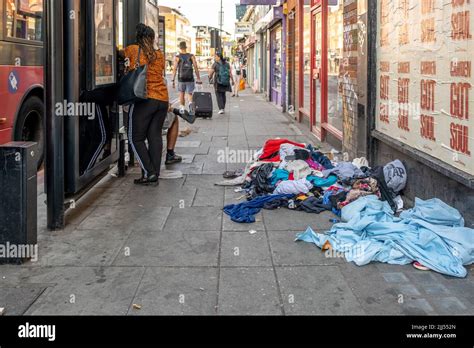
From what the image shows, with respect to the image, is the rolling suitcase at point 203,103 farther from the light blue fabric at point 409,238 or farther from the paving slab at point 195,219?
the light blue fabric at point 409,238

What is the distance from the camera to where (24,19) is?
7543mm

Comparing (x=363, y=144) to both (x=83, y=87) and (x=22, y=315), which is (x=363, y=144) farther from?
(x=22, y=315)

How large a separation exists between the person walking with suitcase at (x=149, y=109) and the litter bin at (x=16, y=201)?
2.53 m

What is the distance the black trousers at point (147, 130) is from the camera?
22.6ft

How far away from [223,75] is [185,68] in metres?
1.48

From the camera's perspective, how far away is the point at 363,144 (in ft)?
24.3

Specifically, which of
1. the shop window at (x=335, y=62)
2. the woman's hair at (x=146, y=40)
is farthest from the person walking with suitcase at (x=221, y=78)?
the woman's hair at (x=146, y=40)

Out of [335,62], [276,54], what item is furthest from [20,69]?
[276,54]

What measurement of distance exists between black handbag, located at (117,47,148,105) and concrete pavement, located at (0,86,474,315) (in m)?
1.22

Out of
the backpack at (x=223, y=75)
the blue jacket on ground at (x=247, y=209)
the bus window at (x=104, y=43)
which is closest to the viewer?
the blue jacket on ground at (x=247, y=209)

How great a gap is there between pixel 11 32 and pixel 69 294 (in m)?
4.69

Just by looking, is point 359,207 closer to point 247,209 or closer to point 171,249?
point 247,209

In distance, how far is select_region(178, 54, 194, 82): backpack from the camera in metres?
15.3

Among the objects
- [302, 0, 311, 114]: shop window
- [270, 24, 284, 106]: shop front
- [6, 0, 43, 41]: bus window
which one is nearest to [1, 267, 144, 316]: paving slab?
[6, 0, 43, 41]: bus window
